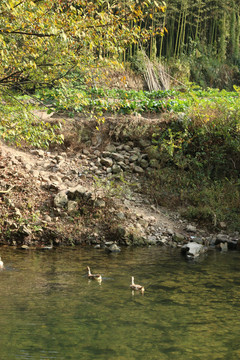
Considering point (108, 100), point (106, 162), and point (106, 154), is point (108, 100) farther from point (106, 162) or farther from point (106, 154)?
point (106, 162)

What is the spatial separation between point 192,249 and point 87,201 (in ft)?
10.0

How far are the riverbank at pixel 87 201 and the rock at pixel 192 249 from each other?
2.57ft

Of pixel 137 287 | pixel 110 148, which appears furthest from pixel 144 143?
pixel 137 287

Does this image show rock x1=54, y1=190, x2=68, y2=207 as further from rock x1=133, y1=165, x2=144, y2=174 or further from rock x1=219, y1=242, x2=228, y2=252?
rock x1=219, y1=242, x2=228, y2=252

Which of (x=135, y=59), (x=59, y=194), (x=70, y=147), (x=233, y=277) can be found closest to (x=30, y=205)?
(x=59, y=194)

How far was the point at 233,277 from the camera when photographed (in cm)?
895

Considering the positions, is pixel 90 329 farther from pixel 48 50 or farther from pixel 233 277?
pixel 48 50

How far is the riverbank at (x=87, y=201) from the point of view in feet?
38.3

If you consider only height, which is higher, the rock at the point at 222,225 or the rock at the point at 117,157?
the rock at the point at 117,157

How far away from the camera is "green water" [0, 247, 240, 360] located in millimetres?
5477

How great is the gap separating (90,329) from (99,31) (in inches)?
245

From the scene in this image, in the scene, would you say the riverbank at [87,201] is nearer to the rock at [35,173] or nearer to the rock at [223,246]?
the rock at [35,173]

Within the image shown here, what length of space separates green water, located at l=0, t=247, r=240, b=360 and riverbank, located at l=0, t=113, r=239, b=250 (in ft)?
3.74

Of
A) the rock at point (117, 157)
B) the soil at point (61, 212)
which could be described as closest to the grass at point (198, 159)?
the soil at point (61, 212)
